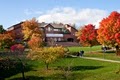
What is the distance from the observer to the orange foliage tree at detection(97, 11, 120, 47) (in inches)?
2800

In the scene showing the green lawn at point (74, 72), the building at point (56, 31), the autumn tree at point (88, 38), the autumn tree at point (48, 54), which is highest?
the building at point (56, 31)

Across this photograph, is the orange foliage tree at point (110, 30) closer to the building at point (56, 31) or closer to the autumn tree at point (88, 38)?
the autumn tree at point (88, 38)

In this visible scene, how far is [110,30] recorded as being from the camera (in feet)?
238

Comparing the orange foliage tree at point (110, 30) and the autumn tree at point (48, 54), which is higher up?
the orange foliage tree at point (110, 30)

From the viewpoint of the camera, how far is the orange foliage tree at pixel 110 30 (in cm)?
7112

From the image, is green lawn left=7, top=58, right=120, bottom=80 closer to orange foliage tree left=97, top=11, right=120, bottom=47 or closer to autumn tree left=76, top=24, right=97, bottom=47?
orange foliage tree left=97, top=11, right=120, bottom=47

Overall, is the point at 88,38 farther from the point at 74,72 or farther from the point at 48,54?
the point at 74,72

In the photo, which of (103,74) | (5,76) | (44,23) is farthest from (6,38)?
(44,23)

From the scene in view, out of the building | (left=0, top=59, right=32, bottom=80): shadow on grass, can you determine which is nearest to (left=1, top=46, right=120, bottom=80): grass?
(left=0, top=59, right=32, bottom=80): shadow on grass

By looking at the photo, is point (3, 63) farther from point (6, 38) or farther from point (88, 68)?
point (6, 38)

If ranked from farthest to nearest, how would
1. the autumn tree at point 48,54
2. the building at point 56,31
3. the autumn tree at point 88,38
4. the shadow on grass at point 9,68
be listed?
the building at point 56,31 → the autumn tree at point 88,38 → the autumn tree at point 48,54 → the shadow on grass at point 9,68

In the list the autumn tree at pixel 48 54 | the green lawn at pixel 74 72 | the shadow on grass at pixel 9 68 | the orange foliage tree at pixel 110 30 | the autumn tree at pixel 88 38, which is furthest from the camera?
the autumn tree at pixel 88 38

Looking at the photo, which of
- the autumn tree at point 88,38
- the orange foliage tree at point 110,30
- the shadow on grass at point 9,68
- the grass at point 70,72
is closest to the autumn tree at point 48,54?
the grass at point 70,72

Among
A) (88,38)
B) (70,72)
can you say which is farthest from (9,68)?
(88,38)
